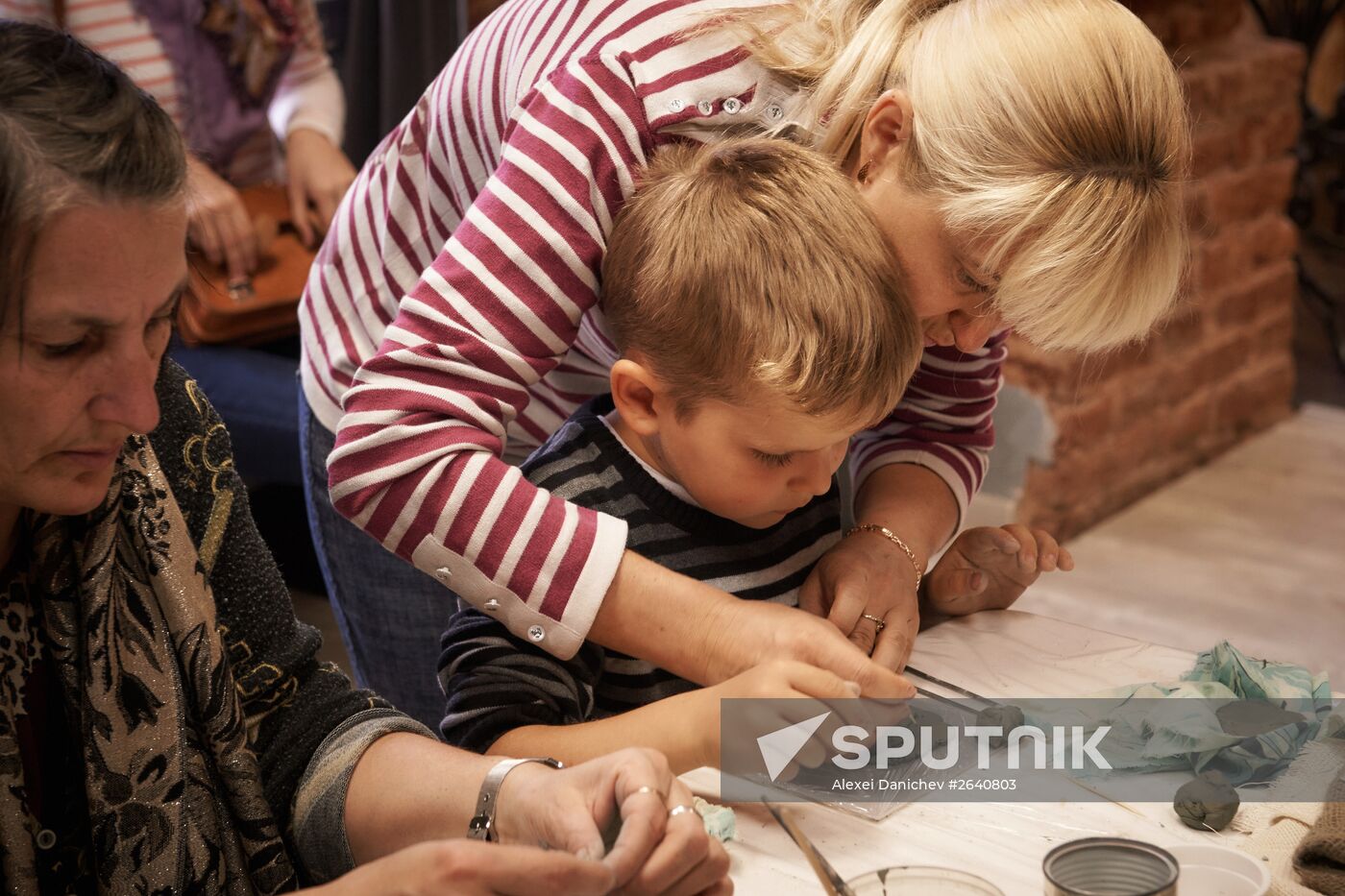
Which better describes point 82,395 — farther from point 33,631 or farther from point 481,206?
point 481,206

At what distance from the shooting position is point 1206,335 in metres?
3.34

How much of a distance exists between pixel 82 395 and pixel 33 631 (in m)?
0.22

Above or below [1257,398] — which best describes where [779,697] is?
above

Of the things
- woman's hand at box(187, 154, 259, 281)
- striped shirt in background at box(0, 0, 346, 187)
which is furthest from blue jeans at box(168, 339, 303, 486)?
striped shirt in background at box(0, 0, 346, 187)

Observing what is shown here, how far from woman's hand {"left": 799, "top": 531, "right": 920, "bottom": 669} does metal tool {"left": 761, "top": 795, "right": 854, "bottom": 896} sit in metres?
0.24

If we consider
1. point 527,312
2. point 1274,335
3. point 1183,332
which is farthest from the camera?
point 1274,335

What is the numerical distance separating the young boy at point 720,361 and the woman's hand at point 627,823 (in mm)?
120

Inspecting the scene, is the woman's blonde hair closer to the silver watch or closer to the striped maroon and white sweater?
the striped maroon and white sweater

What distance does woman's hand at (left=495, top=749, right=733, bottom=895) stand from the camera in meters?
0.82

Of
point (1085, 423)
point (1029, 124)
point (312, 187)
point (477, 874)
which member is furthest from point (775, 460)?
point (1085, 423)

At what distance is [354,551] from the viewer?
145 centimetres

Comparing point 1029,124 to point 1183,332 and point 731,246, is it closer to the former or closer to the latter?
point 731,246

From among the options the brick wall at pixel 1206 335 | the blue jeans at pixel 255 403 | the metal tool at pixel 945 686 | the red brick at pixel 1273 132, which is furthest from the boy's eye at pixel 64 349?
the red brick at pixel 1273 132

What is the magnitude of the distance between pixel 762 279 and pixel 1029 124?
0.71 feet
